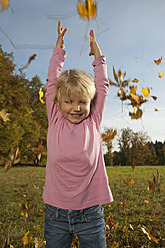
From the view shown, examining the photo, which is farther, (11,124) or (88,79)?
(11,124)

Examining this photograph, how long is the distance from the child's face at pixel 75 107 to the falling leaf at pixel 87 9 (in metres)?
0.52

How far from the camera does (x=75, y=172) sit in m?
1.52

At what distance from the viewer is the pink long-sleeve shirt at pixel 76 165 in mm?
1503

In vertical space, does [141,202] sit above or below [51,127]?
below

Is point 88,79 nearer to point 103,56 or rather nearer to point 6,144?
point 103,56

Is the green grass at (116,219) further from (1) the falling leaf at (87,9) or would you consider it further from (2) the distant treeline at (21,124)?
(2) the distant treeline at (21,124)

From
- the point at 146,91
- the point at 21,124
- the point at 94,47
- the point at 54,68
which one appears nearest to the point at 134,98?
the point at 146,91

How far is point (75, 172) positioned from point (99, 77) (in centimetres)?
73

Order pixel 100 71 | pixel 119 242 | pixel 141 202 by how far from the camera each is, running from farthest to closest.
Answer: pixel 141 202 → pixel 119 242 → pixel 100 71

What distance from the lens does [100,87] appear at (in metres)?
1.69

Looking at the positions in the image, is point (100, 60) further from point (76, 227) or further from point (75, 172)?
point (76, 227)

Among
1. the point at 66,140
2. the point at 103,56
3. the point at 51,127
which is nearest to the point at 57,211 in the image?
the point at 66,140

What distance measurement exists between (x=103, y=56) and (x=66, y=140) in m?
0.73

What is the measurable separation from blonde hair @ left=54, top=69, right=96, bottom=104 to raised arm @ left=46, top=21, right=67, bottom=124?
0.08 m
